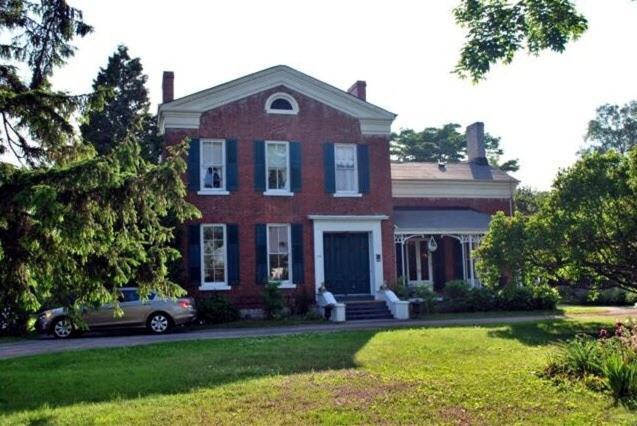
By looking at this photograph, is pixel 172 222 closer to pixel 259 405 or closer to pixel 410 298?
pixel 410 298

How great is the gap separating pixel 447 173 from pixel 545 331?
1477 centimetres

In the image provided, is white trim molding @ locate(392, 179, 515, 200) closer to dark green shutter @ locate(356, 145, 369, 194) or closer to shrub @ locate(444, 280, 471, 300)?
dark green shutter @ locate(356, 145, 369, 194)

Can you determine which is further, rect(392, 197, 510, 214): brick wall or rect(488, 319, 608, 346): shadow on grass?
rect(392, 197, 510, 214): brick wall

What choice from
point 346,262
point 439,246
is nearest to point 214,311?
point 346,262

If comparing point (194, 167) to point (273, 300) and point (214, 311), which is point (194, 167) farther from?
point (273, 300)

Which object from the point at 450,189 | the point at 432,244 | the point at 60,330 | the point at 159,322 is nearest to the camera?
the point at 60,330

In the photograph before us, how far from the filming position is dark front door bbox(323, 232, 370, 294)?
22.9 meters

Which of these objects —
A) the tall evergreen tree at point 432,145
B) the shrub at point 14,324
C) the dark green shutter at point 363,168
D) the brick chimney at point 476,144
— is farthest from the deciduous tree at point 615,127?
the shrub at point 14,324

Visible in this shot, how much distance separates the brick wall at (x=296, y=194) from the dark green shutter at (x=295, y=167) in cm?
20

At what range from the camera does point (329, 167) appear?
23.1 metres

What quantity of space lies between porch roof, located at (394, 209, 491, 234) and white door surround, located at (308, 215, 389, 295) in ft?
5.96

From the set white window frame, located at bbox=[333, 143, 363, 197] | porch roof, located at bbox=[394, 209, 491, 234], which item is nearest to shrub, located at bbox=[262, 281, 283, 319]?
white window frame, located at bbox=[333, 143, 363, 197]

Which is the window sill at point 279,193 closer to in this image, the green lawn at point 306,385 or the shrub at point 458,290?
the shrub at point 458,290

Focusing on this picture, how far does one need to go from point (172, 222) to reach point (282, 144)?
4.91m
